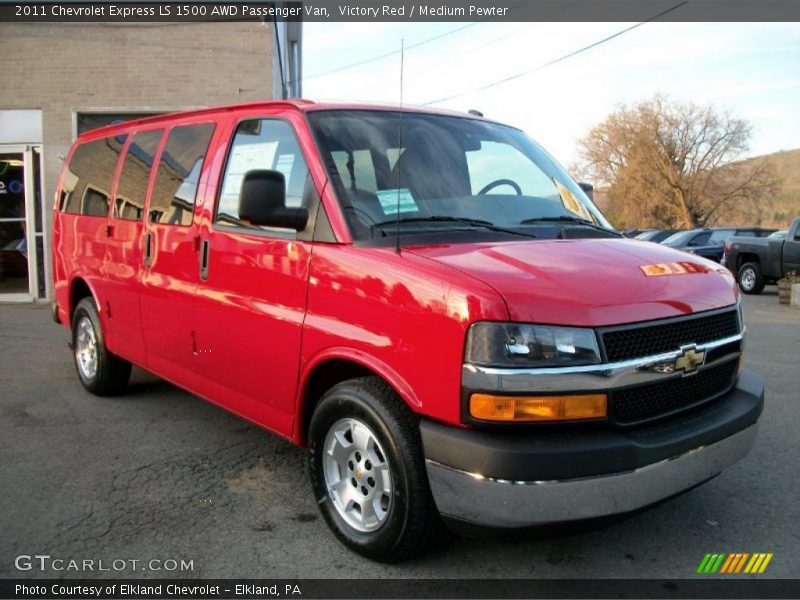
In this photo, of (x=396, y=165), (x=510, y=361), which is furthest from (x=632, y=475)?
(x=396, y=165)

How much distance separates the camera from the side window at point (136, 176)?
A: 4824 millimetres

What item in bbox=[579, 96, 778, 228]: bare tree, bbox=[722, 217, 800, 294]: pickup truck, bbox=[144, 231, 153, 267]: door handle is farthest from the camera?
bbox=[579, 96, 778, 228]: bare tree

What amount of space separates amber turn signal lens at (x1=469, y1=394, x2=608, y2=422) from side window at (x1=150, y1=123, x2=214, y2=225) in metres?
2.38

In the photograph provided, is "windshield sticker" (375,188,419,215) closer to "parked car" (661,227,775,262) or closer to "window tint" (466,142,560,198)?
"window tint" (466,142,560,198)

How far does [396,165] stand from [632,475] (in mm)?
1835

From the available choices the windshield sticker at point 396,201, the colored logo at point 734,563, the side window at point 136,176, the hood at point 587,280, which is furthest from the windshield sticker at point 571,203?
the side window at point 136,176

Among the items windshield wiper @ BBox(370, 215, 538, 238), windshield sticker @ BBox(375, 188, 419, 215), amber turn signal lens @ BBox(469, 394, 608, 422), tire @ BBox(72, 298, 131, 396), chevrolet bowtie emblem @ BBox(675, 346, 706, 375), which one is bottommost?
tire @ BBox(72, 298, 131, 396)

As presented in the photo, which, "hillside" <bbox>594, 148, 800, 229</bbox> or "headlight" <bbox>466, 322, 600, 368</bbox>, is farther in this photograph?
"hillside" <bbox>594, 148, 800, 229</bbox>

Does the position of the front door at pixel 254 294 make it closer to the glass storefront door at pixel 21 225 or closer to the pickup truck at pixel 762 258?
the glass storefront door at pixel 21 225

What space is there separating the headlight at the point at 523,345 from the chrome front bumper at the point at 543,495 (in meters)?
0.42

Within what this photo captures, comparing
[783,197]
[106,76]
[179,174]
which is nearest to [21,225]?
[106,76]

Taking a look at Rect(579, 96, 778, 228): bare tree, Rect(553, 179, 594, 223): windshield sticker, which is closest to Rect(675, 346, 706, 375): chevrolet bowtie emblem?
Rect(553, 179, 594, 223): windshield sticker

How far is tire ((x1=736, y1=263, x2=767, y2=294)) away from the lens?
54.4 ft

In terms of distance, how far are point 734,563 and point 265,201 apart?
2669 millimetres
